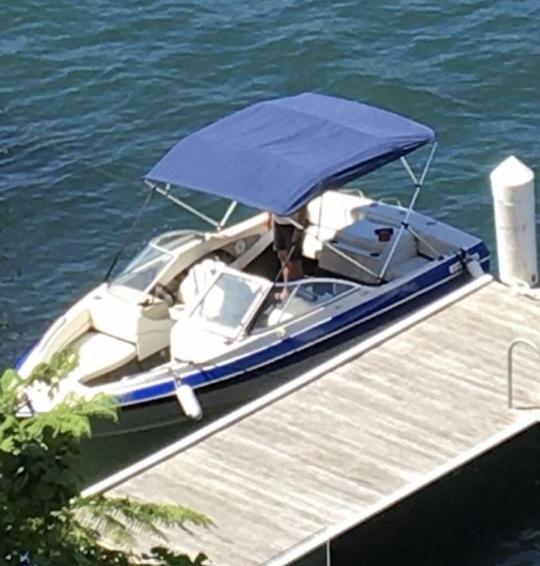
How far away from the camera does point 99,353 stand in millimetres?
19688

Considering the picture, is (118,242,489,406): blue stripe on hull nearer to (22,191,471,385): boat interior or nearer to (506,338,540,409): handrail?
(22,191,471,385): boat interior

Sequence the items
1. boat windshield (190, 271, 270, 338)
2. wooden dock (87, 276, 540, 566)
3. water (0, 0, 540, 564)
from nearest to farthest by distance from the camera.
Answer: wooden dock (87, 276, 540, 566) → boat windshield (190, 271, 270, 338) → water (0, 0, 540, 564)

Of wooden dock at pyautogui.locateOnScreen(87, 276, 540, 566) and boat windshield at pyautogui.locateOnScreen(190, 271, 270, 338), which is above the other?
boat windshield at pyautogui.locateOnScreen(190, 271, 270, 338)

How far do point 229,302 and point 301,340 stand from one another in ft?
2.83

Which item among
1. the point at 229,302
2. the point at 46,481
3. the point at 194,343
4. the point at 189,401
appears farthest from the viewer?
the point at 229,302

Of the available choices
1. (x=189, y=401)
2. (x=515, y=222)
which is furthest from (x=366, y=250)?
(x=189, y=401)

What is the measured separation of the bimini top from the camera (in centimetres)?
1938

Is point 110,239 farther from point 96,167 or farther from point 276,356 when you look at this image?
point 276,356

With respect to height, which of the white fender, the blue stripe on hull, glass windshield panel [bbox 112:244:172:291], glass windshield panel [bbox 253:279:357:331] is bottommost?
the white fender

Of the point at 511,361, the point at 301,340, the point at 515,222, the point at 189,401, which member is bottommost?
the point at 189,401

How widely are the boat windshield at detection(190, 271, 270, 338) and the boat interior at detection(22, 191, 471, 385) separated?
1 cm

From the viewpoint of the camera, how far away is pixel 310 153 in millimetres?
20031

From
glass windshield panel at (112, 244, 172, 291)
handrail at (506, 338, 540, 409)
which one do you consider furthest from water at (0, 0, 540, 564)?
handrail at (506, 338, 540, 409)

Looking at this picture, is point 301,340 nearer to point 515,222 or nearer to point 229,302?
point 229,302
